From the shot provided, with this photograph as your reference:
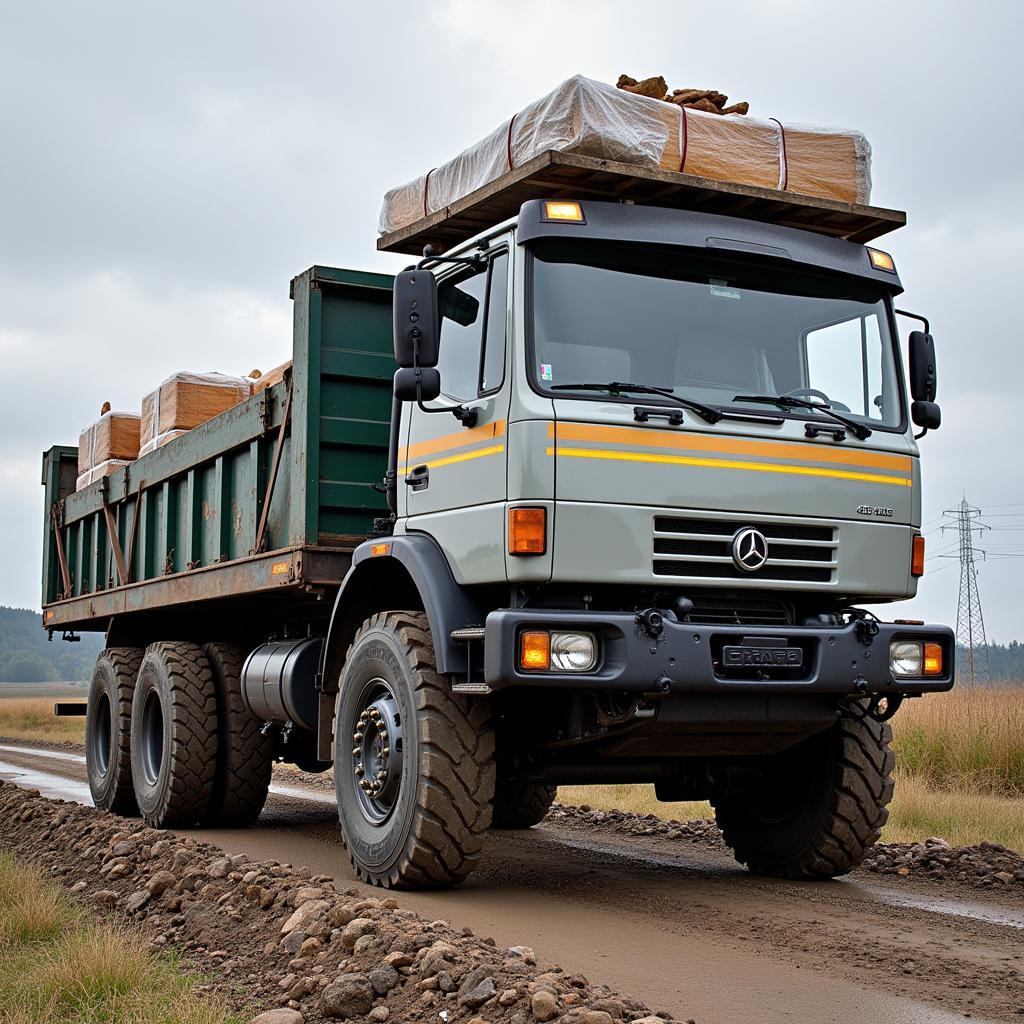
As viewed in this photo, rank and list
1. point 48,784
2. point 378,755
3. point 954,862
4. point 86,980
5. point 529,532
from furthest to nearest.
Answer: point 48,784, point 954,862, point 378,755, point 529,532, point 86,980

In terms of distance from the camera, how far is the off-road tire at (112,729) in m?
11.1

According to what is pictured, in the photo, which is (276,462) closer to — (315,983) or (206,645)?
(206,645)

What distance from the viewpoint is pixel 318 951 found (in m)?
5.27

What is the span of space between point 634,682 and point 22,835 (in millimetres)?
5973

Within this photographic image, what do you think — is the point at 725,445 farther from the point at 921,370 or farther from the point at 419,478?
the point at 419,478

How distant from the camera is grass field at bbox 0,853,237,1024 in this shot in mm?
4688

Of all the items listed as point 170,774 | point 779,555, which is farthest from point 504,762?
point 170,774

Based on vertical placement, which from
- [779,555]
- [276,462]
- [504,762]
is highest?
[276,462]

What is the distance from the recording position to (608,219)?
650 cm

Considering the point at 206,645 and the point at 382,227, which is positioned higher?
the point at 382,227

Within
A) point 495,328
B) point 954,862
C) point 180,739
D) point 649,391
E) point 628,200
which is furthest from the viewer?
point 180,739

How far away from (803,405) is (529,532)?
1.58 m

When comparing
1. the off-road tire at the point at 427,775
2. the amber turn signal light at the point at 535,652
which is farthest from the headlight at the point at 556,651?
the off-road tire at the point at 427,775

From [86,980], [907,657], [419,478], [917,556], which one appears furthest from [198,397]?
[86,980]
